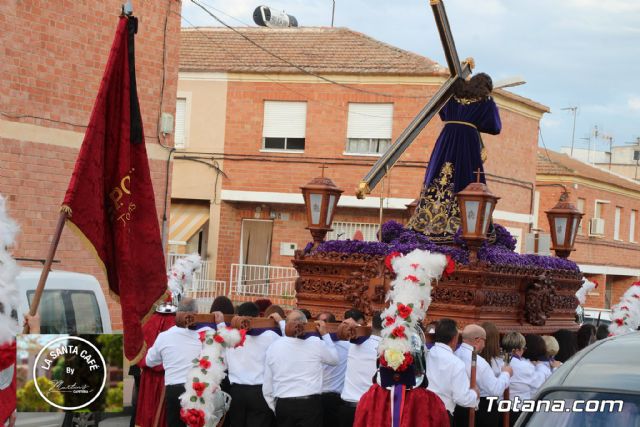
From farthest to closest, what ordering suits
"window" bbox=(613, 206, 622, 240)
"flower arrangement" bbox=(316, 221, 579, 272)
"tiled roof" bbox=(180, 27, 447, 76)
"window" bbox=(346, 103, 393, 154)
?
"window" bbox=(613, 206, 622, 240) → "tiled roof" bbox=(180, 27, 447, 76) → "window" bbox=(346, 103, 393, 154) → "flower arrangement" bbox=(316, 221, 579, 272)

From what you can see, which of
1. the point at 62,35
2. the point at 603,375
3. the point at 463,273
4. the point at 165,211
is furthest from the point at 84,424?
the point at 165,211

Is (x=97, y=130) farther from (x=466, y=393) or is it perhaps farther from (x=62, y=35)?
(x=62, y=35)

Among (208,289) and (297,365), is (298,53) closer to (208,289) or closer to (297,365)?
(208,289)

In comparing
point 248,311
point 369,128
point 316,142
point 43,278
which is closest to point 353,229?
point 316,142

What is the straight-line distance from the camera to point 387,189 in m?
27.0

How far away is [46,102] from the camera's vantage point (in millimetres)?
17703

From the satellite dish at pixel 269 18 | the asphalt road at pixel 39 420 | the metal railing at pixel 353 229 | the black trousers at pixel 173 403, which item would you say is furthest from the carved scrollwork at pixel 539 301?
the satellite dish at pixel 269 18

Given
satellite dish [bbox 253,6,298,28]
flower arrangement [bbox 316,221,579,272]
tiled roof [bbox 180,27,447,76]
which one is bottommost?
flower arrangement [bbox 316,221,579,272]

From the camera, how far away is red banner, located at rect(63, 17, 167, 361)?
714 cm

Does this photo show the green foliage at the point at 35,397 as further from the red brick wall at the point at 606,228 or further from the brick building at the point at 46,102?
the red brick wall at the point at 606,228

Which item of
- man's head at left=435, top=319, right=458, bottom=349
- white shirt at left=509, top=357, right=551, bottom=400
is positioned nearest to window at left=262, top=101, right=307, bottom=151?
white shirt at left=509, top=357, right=551, bottom=400

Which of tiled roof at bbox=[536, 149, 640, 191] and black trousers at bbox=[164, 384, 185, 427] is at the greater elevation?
tiled roof at bbox=[536, 149, 640, 191]

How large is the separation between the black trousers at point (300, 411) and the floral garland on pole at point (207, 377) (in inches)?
23.9

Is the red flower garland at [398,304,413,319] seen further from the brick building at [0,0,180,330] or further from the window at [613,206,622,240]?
the window at [613,206,622,240]
